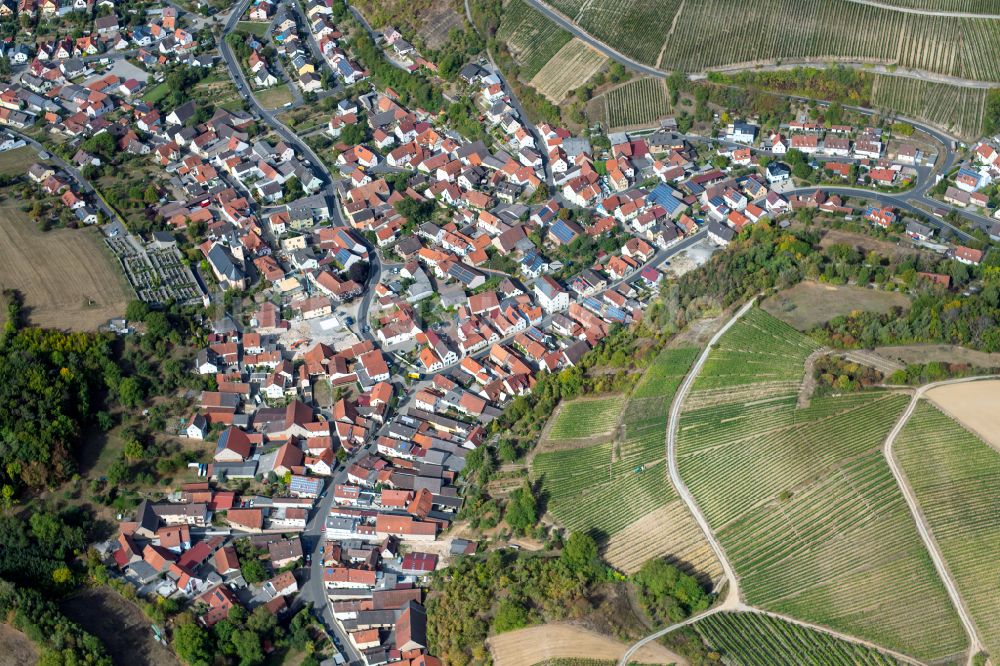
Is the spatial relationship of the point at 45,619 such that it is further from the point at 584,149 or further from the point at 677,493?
the point at 584,149

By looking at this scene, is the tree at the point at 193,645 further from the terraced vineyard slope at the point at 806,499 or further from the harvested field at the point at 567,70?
the harvested field at the point at 567,70

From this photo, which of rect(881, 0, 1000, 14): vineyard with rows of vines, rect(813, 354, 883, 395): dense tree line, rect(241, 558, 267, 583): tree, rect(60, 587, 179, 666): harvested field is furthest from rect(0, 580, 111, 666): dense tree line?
rect(881, 0, 1000, 14): vineyard with rows of vines

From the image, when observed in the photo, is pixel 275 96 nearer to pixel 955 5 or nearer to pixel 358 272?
pixel 358 272

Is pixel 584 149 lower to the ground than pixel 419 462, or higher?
higher

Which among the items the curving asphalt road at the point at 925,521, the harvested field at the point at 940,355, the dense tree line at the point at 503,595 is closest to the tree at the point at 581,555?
the dense tree line at the point at 503,595

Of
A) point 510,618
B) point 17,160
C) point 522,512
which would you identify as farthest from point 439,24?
point 510,618

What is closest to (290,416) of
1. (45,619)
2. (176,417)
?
(176,417)

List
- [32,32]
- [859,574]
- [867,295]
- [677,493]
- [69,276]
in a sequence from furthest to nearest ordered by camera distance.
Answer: [32,32] < [69,276] < [867,295] < [677,493] < [859,574]
